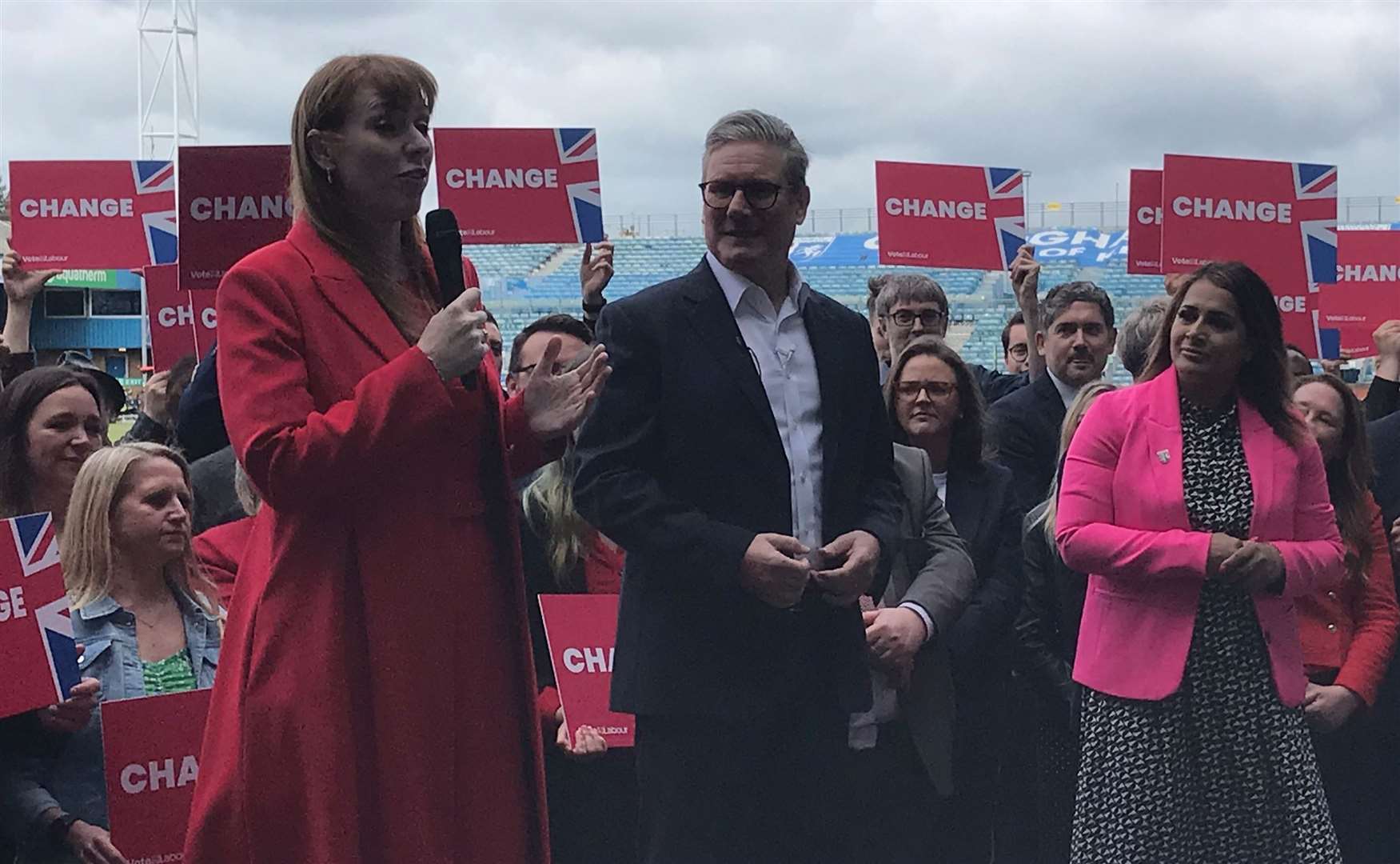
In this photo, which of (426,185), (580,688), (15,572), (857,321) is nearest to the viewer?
(426,185)

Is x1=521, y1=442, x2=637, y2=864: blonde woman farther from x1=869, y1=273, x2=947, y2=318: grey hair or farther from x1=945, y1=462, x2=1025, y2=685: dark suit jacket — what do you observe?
x1=869, y1=273, x2=947, y2=318: grey hair

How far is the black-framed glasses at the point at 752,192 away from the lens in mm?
2867

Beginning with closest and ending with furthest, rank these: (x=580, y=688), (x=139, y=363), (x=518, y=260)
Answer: (x=580, y=688) < (x=518, y=260) < (x=139, y=363)

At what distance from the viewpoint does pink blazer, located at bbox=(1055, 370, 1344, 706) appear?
12.5ft

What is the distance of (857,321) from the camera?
3.02 meters

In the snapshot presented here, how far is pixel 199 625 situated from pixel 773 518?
1.45 metres

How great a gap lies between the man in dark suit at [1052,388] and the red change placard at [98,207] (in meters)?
4.37

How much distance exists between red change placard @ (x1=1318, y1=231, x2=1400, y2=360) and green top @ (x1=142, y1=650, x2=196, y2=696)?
8.55m

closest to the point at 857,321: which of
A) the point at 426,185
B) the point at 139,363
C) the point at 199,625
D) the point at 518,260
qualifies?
the point at 426,185

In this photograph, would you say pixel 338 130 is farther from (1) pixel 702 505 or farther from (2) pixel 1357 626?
(2) pixel 1357 626

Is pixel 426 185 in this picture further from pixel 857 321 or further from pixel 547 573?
pixel 547 573

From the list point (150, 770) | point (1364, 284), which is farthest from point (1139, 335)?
point (1364, 284)

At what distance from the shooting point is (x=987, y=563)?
4.61 meters

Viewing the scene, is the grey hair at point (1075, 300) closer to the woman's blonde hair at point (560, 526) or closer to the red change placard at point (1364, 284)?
the woman's blonde hair at point (560, 526)
